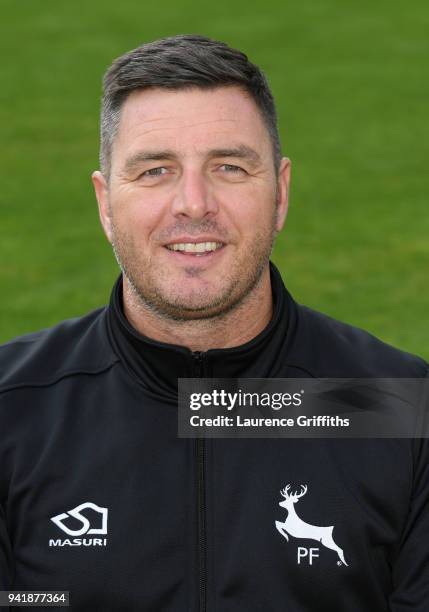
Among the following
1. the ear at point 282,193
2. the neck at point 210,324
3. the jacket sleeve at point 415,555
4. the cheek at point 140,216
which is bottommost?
the jacket sleeve at point 415,555

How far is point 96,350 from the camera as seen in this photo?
3455mm

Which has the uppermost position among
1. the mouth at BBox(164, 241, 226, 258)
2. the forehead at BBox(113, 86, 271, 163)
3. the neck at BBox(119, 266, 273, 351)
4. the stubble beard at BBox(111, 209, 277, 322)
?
the forehead at BBox(113, 86, 271, 163)

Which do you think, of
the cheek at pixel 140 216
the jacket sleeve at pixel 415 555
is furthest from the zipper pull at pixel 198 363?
the jacket sleeve at pixel 415 555

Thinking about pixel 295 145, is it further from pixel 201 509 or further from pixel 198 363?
pixel 201 509

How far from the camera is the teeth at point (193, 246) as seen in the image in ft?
10.6

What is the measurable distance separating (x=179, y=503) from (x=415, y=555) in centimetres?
61

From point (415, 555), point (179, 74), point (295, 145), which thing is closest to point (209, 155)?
point (179, 74)

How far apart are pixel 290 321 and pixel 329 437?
34cm

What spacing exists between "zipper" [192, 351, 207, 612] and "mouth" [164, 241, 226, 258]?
271 mm

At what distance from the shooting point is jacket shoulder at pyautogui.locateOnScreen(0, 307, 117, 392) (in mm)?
3386

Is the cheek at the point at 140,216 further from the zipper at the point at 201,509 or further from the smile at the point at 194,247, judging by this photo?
the zipper at the point at 201,509

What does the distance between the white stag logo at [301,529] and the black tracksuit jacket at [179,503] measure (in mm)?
14

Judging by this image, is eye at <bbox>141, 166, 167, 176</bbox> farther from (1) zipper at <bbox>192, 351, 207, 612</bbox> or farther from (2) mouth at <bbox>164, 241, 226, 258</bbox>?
(1) zipper at <bbox>192, 351, 207, 612</bbox>

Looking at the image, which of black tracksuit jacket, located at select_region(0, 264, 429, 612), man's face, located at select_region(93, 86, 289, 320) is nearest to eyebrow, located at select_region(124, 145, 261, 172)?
man's face, located at select_region(93, 86, 289, 320)
